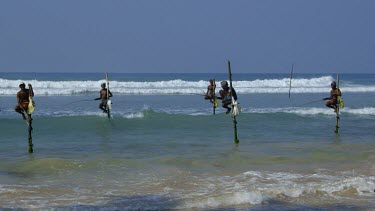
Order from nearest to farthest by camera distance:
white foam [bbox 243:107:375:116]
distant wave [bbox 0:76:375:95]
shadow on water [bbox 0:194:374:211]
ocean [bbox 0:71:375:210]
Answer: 1. shadow on water [bbox 0:194:374:211]
2. ocean [bbox 0:71:375:210]
3. white foam [bbox 243:107:375:116]
4. distant wave [bbox 0:76:375:95]

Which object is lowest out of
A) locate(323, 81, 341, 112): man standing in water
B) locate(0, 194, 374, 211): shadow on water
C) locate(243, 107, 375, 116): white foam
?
locate(0, 194, 374, 211): shadow on water

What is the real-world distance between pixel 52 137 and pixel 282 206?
10647 millimetres

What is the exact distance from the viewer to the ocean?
898cm

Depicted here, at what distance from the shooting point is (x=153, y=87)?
1911 inches

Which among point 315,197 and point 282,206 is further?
point 315,197

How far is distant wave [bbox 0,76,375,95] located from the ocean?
13039 millimetres

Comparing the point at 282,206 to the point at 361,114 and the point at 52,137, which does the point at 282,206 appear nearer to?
the point at 52,137

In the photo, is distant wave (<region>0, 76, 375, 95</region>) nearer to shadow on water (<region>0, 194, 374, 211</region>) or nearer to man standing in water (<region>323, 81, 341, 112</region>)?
man standing in water (<region>323, 81, 341, 112</region>)

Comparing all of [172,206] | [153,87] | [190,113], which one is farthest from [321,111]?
[153,87]

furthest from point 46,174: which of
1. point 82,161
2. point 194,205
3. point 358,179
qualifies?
point 358,179

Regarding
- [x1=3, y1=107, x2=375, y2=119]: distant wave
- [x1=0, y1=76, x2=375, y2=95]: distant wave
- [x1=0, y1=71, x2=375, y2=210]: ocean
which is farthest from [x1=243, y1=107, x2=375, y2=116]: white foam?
[x1=0, y1=76, x2=375, y2=95]: distant wave

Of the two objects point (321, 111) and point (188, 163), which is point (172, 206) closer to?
point (188, 163)

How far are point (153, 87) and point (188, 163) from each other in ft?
118

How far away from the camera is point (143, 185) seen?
10.3 metres
